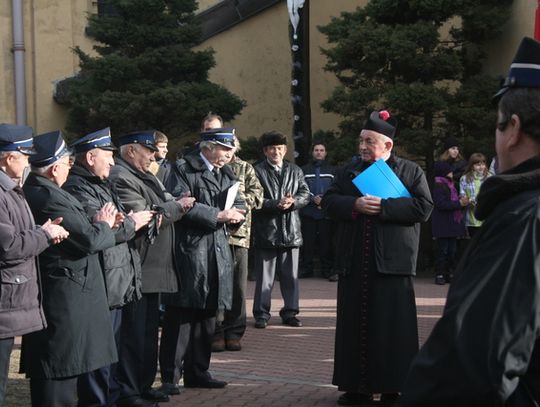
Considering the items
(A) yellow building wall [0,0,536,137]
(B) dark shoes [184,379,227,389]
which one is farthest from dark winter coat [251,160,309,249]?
(A) yellow building wall [0,0,536,137]

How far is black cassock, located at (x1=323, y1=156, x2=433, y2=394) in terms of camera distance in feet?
23.2

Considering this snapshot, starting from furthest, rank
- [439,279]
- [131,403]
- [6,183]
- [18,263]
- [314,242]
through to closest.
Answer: [314,242] < [439,279] < [131,403] < [6,183] < [18,263]

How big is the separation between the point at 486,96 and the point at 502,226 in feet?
44.3

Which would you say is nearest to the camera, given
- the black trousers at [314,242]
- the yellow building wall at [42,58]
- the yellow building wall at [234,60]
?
the black trousers at [314,242]

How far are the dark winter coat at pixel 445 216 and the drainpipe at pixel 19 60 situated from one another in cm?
990

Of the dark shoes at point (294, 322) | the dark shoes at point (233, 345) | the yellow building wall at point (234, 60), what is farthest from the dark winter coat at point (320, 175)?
the dark shoes at point (233, 345)

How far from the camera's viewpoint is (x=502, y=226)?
8.13 feet

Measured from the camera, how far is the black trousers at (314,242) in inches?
611

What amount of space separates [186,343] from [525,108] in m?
5.47

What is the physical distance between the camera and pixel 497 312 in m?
2.40

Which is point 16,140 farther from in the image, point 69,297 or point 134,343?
point 134,343

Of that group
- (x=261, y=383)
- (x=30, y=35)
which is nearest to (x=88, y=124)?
(x=30, y=35)

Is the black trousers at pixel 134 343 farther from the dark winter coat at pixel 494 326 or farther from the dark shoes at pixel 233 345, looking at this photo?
the dark winter coat at pixel 494 326

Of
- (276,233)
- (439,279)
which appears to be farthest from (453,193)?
(276,233)
